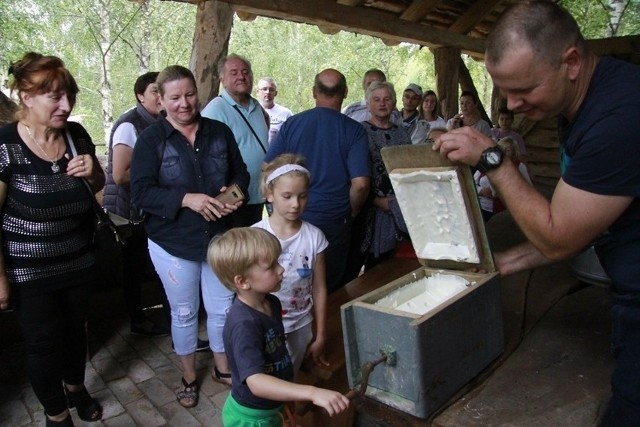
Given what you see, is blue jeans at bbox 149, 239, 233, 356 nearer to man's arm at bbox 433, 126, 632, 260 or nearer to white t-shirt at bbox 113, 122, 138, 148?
white t-shirt at bbox 113, 122, 138, 148

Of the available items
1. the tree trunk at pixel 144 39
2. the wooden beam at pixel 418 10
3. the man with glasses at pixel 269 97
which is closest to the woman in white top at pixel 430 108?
the wooden beam at pixel 418 10

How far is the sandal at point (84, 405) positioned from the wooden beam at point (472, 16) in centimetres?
689

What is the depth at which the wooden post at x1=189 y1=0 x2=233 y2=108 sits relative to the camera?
3.94m

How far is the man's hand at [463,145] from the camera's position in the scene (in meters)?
1.45

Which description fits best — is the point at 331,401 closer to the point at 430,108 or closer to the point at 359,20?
the point at 430,108

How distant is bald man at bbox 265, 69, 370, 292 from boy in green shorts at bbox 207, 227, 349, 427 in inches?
55.3

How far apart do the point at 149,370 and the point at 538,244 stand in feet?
8.93

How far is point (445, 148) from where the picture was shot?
1485mm

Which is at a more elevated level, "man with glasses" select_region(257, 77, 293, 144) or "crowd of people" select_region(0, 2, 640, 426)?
"man with glasses" select_region(257, 77, 293, 144)

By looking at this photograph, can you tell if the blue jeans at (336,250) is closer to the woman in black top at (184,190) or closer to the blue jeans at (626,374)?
the woman in black top at (184,190)

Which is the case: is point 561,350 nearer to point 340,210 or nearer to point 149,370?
point 340,210

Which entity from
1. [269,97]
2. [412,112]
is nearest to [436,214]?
[412,112]

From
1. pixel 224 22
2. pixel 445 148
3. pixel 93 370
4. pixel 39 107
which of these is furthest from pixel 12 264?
pixel 224 22

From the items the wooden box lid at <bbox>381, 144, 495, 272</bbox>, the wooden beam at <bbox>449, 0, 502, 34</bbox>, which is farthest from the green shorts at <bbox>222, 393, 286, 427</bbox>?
the wooden beam at <bbox>449, 0, 502, 34</bbox>
